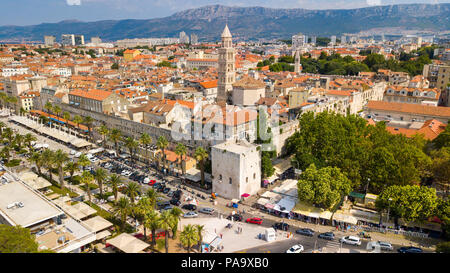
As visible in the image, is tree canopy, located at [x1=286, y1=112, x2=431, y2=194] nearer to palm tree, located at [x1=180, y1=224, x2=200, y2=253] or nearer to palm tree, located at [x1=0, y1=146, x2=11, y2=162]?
palm tree, located at [x1=180, y1=224, x2=200, y2=253]

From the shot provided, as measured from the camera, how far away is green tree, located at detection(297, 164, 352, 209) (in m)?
38.7

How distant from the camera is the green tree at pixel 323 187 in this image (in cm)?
3872

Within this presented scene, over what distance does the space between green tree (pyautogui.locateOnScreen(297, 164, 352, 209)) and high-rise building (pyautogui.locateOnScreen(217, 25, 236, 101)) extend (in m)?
47.4

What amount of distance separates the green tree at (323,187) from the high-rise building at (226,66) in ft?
155

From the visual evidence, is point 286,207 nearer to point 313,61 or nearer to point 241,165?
point 241,165

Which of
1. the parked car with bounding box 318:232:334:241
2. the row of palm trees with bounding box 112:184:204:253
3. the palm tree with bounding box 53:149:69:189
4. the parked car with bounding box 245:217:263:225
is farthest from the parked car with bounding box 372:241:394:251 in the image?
the palm tree with bounding box 53:149:69:189

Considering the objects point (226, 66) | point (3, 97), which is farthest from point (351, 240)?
point (3, 97)

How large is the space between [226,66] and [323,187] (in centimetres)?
5163

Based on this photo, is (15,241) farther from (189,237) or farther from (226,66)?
(226,66)

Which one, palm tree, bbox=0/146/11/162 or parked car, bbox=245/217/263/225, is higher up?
palm tree, bbox=0/146/11/162

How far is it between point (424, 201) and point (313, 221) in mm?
A: 12302

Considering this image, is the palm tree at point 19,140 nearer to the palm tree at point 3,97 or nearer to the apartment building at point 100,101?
the apartment building at point 100,101

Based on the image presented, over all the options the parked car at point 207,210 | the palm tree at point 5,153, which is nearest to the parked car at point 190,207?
the parked car at point 207,210

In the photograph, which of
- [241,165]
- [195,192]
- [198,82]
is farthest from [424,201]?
[198,82]
